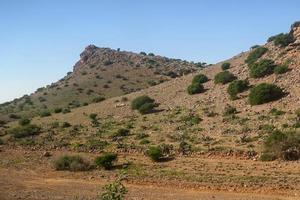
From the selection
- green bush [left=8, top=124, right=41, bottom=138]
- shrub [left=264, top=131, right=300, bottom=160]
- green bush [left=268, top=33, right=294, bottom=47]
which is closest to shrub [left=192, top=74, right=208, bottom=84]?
green bush [left=268, top=33, right=294, bottom=47]

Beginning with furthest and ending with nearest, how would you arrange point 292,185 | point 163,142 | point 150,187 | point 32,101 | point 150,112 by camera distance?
point 32,101
point 150,112
point 163,142
point 150,187
point 292,185

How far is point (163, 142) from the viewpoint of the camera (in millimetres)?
40531

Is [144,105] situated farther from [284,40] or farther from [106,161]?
[106,161]

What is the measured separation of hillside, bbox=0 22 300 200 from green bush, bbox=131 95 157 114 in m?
0.49

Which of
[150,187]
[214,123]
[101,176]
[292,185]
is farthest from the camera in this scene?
[214,123]

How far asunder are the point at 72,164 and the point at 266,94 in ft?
74.0

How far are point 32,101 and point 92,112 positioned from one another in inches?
1565

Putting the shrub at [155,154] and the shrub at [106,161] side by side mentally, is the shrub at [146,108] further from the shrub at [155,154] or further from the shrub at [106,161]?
the shrub at [106,161]

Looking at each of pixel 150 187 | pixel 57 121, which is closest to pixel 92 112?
pixel 57 121

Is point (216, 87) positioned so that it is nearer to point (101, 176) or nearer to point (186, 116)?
point (186, 116)

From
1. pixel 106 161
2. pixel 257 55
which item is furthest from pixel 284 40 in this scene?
pixel 106 161

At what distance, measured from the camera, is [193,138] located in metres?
40.6

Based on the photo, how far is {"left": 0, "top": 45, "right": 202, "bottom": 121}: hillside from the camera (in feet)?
290

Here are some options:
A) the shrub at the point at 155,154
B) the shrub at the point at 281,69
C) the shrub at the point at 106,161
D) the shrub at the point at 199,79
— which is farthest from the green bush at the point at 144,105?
the shrub at the point at 106,161
